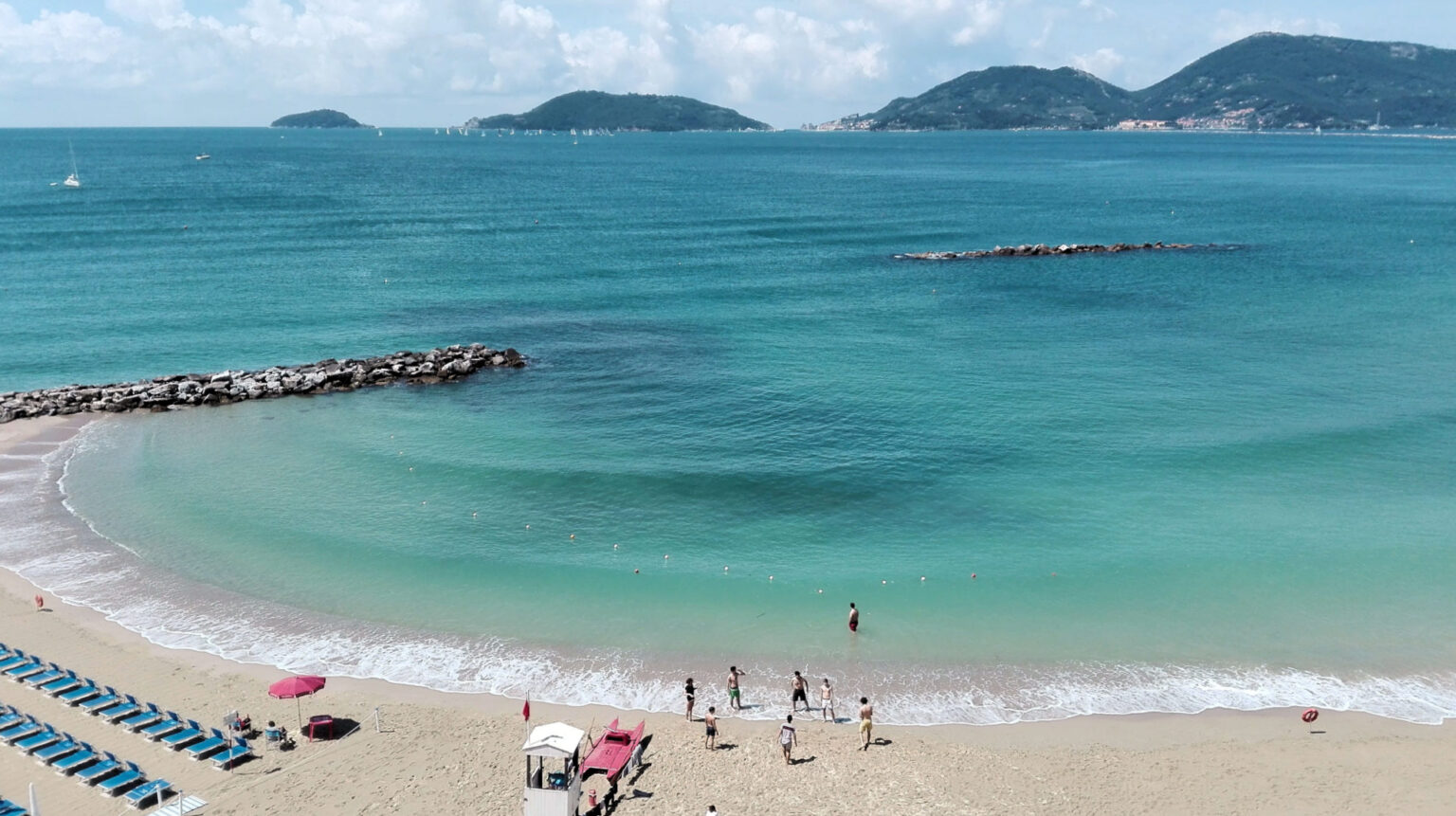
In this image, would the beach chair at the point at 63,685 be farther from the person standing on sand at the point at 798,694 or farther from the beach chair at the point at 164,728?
the person standing on sand at the point at 798,694

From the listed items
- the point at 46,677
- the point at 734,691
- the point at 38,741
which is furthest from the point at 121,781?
the point at 734,691

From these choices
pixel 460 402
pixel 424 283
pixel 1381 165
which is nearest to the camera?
pixel 460 402

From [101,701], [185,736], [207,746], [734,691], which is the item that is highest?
[101,701]

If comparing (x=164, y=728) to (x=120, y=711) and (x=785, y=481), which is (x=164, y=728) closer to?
(x=120, y=711)

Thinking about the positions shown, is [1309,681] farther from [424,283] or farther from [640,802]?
[424,283]

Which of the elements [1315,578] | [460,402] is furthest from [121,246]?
[1315,578]

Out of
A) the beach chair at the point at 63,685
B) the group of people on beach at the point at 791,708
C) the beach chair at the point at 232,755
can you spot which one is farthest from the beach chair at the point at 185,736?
the group of people on beach at the point at 791,708

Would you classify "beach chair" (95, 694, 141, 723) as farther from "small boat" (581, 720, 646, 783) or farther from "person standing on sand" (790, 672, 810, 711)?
"person standing on sand" (790, 672, 810, 711)
